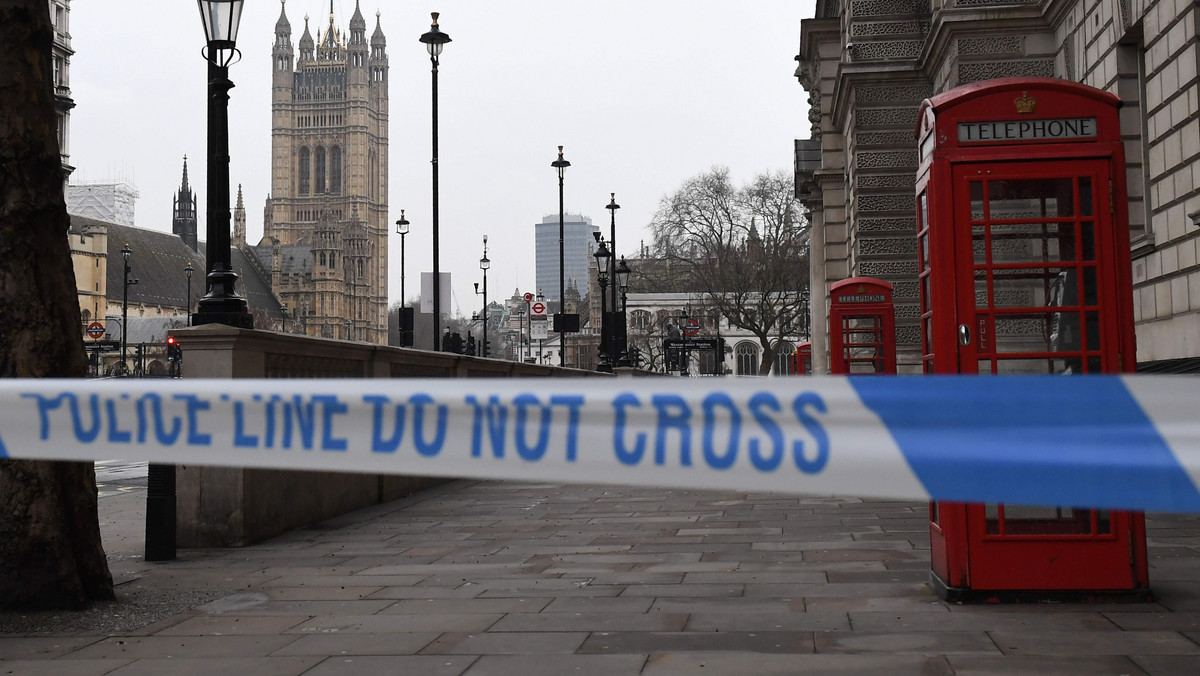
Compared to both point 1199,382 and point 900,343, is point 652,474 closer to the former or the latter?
point 1199,382

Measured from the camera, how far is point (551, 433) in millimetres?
3844

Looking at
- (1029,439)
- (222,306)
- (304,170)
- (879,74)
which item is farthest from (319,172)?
(1029,439)

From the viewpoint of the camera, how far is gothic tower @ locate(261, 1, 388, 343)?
16450 centimetres

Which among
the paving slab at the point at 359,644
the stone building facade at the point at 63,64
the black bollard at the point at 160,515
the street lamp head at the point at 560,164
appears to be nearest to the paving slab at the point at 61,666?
the paving slab at the point at 359,644

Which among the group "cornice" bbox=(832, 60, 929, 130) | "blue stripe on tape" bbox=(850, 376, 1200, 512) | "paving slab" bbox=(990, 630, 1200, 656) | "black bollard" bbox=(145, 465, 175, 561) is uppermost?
"cornice" bbox=(832, 60, 929, 130)

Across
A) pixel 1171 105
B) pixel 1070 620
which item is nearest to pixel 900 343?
pixel 1171 105

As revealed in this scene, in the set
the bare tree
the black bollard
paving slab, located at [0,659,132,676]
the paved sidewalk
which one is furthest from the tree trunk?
the bare tree

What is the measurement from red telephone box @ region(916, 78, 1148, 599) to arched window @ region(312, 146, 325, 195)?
16836 cm

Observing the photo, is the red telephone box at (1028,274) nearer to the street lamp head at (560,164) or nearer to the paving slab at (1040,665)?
the paving slab at (1040,665)

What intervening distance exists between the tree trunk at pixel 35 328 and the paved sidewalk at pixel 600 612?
30cm

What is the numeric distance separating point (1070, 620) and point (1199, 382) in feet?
9.37

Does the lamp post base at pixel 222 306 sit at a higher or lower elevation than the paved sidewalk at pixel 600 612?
higher

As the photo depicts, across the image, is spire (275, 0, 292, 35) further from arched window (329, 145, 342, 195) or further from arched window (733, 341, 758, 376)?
arched window (733, 341, 758, 376)

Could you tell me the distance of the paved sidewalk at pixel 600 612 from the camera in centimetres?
512
